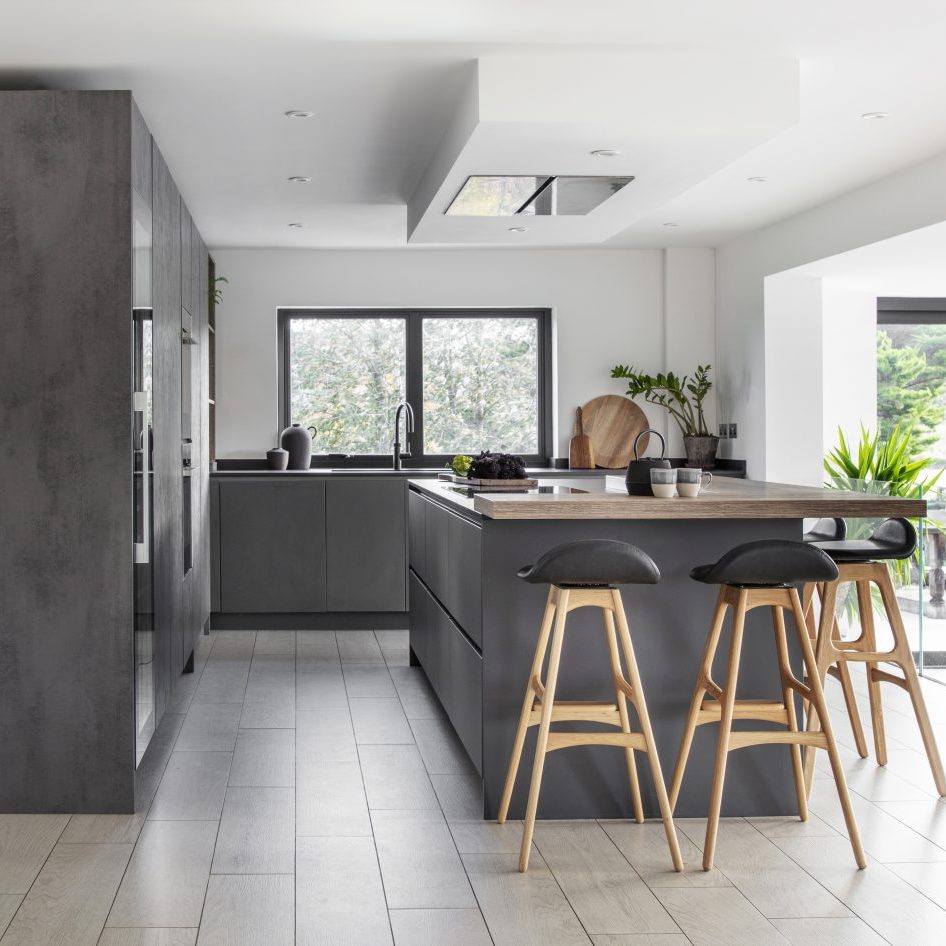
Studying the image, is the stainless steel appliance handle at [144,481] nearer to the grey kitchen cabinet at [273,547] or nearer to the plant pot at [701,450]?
the grey kitchen cabinet at [273,547]

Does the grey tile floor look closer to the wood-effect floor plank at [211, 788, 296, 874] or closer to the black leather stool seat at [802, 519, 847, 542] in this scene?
the wood-effect floor plank at [211, 788, 296, 874]

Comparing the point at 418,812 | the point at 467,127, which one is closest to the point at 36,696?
the point at 418,812

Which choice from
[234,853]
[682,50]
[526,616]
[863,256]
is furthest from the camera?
[863,256]

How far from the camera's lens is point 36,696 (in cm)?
346

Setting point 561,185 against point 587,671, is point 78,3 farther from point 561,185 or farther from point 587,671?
point 587,671

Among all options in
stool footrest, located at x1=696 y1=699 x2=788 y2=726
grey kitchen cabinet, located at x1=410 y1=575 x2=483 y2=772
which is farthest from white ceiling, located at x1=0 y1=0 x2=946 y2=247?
stool footrest, located at x1=696 y1=699 x2=788 y2=726

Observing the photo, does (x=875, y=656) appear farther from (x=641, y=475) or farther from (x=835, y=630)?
(x=641, y=475)

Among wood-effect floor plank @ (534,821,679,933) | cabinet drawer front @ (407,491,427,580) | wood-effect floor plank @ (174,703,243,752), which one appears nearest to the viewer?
wood-effect floor plank @ (534,821,679,933)

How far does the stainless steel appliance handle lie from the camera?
3570mm

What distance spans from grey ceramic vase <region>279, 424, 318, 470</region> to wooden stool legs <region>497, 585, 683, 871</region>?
3.89 meters

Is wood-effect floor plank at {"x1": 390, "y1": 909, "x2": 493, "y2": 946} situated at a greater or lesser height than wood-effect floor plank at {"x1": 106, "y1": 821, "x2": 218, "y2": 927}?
greater

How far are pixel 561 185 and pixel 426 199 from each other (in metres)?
0.84

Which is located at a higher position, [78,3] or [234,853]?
[78,3]

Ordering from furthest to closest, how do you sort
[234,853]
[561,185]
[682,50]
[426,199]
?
[426,199], [561,185], [682,50], [234,853]
